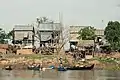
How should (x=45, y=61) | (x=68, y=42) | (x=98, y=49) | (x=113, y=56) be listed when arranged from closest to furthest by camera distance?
(x=45, y=61), (x=113, y=56), (x=98, y=49), (x=68, y=42)

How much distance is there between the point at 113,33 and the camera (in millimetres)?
91562

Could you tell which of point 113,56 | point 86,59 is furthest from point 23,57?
point 113,56

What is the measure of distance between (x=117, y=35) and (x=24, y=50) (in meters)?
22.6

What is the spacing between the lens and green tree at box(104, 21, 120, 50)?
8880 centimetres

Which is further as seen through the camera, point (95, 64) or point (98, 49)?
point (98, 49)

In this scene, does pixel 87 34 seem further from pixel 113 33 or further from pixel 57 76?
pixel 57 76

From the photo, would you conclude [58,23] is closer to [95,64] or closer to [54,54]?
[54,54]

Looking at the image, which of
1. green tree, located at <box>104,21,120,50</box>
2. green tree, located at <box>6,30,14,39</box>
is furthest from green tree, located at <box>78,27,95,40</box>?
green tree, located at <box>6,30,14,39</box>

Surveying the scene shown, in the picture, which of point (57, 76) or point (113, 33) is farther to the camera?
point (113, 33)

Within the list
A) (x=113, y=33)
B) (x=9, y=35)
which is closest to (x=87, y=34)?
(x=113, y=33)

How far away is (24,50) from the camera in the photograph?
82.8 meters

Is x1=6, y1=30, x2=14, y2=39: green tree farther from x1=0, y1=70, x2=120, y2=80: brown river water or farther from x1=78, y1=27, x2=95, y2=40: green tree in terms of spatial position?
x1=0, y1=70, x2=120, y2=80: brown river water

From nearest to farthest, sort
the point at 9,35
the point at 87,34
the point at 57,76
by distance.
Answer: the point at 57,76
the point at 87,34
the point at 9,35

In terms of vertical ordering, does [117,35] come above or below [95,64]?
above
